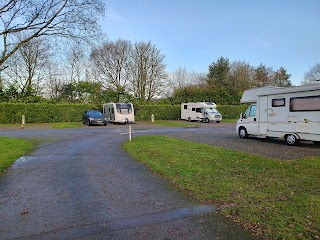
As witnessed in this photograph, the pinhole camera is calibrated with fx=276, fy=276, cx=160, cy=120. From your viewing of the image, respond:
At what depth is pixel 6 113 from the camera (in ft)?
101

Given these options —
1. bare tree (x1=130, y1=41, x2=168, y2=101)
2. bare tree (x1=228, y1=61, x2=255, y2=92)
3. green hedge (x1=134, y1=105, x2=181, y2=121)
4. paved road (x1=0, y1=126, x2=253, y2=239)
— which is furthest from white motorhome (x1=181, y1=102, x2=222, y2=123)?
paved road (x1=0, y1=126, x2=253, y2=239)

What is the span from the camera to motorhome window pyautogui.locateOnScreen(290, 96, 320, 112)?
12.2 meters

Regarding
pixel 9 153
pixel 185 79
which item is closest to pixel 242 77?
pixel 185 79

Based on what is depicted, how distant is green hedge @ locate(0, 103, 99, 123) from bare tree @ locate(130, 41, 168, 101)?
1085cm

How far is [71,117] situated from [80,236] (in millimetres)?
32370

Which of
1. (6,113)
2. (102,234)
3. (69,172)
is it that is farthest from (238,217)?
(6,113)

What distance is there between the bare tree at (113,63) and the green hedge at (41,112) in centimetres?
1024

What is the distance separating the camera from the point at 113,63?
45094 millimetres

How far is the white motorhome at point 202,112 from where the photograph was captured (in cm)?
3609

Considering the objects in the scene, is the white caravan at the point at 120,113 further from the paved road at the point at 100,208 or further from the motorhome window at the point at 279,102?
the paved road at the point at 100,208

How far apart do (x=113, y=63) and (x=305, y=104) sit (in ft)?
120

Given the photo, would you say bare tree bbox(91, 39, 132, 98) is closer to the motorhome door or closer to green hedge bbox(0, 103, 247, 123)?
green hedge bbox(0, 103, 247, 123)

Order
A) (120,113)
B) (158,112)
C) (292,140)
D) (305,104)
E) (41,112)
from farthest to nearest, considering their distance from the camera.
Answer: (158,112)
(41,112)
(120,113)
(292,140)
(305,104)

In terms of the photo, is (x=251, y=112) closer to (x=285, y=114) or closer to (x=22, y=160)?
(x=285, y=114)
